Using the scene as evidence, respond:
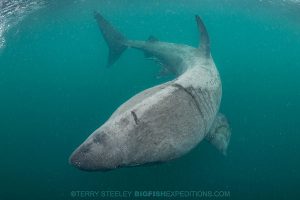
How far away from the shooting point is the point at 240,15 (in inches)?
766

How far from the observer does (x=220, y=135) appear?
7.45 meters

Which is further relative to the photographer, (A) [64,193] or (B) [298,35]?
(B) [298,35]

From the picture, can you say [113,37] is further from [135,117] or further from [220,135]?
[135,117]

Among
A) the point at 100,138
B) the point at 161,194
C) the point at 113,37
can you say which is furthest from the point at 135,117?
the point at 113,37

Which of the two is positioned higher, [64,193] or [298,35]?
[64,193]

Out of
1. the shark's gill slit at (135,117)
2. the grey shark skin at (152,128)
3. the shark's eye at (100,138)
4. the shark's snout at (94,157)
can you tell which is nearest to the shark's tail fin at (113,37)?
the grey shark skin at (152,128)

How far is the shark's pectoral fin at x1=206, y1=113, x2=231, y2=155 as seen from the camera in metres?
7.16

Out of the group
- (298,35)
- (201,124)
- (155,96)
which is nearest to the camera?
(155,96)

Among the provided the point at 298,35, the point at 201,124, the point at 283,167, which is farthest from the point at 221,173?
the point at 298,35

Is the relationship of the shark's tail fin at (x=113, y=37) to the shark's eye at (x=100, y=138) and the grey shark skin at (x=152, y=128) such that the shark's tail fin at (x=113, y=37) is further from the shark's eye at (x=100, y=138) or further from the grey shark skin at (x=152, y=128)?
the shark's eye at (x=100, y=138)

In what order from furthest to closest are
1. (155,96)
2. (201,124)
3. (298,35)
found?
1. (298,35)
2. (201,124)
3. (155,96)

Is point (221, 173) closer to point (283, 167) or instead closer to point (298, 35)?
point (283, 167)

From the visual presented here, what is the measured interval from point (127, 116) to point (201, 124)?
1.55 metres

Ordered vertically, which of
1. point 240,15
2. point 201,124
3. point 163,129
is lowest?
point 240,15
